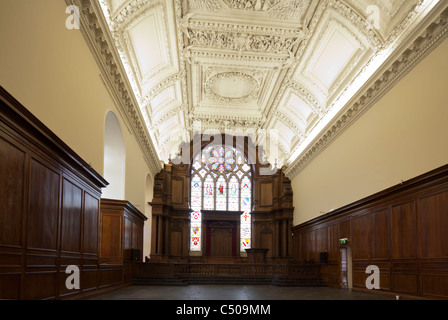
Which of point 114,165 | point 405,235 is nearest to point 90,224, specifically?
point 114,165

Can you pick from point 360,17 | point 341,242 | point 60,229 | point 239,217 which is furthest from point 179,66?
point 239,217

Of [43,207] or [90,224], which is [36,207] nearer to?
[43,207]

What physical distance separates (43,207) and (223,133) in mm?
20111

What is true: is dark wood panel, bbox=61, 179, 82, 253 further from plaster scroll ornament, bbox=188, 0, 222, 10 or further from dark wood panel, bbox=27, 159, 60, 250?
plaster scroll ornament, bbox=188, 0, 222, 10

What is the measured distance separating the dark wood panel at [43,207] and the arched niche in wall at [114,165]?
715 cm

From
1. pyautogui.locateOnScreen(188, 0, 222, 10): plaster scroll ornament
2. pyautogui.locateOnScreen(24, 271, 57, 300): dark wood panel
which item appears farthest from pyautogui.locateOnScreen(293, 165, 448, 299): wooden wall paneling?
pyautogui.locateOnScreen(24, 271, 57, 300): dark wood panel

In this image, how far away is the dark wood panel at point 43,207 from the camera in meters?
7.33

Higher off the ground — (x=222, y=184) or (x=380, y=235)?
(x=222, y=184)

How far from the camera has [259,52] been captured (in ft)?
57.3

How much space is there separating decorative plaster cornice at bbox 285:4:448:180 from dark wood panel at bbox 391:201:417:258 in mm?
3778

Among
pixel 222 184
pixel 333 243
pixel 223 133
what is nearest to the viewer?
pixel 333 243

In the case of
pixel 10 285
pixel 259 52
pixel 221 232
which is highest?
pixel 259 52
